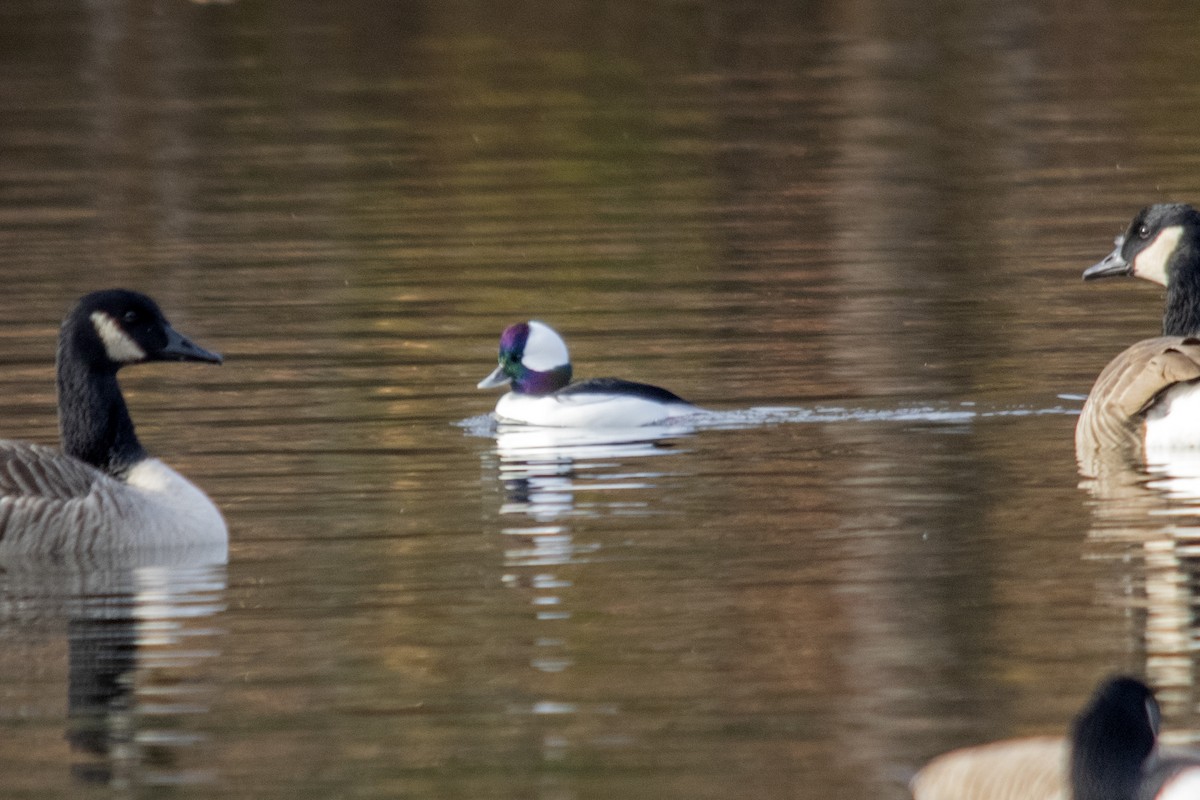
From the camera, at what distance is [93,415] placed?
13070 millimetres

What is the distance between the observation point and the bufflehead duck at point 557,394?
15.2 metres

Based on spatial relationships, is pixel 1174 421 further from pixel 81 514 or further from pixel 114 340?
pixel 81 514

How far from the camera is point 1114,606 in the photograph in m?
10.7

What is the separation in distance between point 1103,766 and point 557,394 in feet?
30.2

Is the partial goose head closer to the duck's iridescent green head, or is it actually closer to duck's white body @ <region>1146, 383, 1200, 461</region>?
duck's white body @ <region>1146, 383, 1200, 461</region>

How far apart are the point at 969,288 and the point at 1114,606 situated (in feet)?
31.1

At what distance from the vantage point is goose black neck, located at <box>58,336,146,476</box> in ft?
42.9

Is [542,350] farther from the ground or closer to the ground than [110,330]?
closer to the ground

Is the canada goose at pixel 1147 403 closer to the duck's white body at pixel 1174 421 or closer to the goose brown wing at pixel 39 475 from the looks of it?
the duck's white body at pixel 1174 421

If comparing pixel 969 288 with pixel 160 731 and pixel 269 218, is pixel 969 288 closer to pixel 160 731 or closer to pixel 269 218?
pixel 269 218

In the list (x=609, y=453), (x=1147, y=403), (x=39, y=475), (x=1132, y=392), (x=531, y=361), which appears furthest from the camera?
(x=531, y=361)

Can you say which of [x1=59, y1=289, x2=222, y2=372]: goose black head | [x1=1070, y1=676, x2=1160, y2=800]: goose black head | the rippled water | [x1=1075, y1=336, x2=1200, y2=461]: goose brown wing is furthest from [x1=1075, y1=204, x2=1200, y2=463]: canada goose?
[x1=1070, y1=676, x2=1160, y2=800]: goose black head

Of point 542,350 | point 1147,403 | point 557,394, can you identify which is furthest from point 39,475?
point 1147,403

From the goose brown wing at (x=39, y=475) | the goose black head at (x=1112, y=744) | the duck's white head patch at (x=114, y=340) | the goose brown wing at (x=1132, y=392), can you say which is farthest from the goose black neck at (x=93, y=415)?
the goose black head at (x=1112, y=744)
